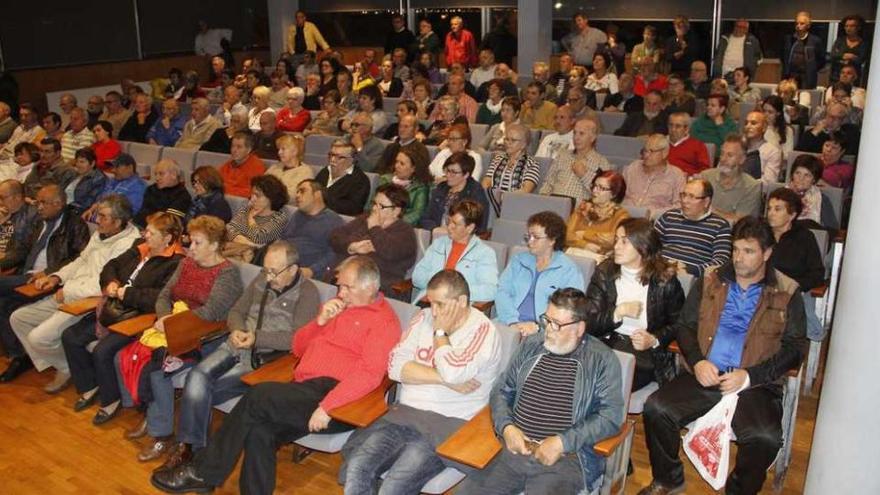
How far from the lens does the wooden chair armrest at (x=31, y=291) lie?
4918 mm

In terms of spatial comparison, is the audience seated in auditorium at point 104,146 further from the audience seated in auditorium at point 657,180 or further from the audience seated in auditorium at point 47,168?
the audience seated in auditorium at point 657,180

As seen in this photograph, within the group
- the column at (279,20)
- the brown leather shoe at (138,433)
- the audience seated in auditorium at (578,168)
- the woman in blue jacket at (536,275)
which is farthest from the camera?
the column at (279,20)

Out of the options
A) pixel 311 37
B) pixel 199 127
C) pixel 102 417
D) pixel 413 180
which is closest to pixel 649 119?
pixel 413 180

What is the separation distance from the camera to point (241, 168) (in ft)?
21.4

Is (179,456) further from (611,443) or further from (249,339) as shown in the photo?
(611,443)

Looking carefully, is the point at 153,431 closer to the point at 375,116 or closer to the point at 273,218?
the point at 273,218

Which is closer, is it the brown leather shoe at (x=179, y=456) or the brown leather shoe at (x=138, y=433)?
the brown leather shoe at (x=179, y=456)

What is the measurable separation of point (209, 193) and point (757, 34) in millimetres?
7381

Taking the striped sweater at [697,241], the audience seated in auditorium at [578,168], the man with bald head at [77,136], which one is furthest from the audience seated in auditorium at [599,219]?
the man with bald head at [77,136]

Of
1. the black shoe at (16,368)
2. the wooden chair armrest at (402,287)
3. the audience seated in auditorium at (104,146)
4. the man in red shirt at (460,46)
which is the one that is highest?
the man in red shirt at (460,46)

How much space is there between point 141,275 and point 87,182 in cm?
244

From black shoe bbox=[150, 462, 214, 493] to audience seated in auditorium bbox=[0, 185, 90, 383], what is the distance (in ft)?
6.22

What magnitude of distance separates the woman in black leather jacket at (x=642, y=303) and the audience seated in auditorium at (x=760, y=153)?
2609 mm

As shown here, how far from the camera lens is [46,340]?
4793 mm
